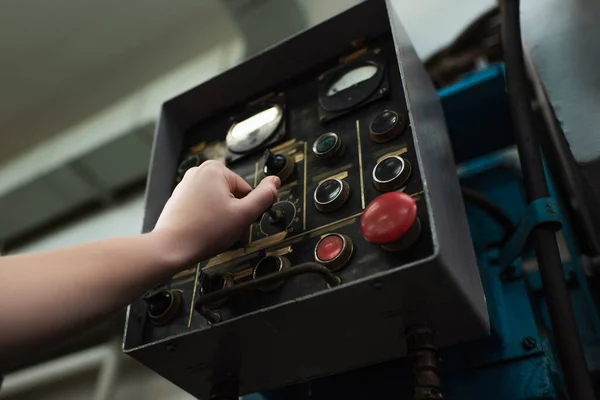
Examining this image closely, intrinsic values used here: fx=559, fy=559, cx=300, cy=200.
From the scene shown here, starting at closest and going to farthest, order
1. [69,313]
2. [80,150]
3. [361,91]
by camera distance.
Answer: [69,313] → [361,91] → [80,150]

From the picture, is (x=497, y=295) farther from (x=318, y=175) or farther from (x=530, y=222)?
(x=318, y=175)

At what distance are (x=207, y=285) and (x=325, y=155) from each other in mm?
230

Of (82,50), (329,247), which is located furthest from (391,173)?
(82,50)

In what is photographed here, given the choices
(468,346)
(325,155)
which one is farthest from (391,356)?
(325,155)

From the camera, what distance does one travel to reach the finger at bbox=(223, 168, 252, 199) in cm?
72

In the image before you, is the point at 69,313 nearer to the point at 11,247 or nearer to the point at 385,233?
the point at 385,233

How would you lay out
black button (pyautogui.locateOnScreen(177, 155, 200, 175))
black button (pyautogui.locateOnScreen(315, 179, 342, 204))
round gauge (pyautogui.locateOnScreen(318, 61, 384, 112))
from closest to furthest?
1. black button (pyautogui.locateOnScreen(315, 179, 342, 204))
2. round gauge (pyautogui.locateOnScreen(318, 61, 384, 112))
3. black button (pyautogui.locateOnScreen(177, 155, 200, 175))

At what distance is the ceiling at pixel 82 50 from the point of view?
1.69 metres

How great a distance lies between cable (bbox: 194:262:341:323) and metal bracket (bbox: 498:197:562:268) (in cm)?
31

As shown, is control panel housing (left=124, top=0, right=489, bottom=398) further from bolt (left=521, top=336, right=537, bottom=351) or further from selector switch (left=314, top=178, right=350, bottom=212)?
bolt (left=521, top=336, right=537, bottom=351)

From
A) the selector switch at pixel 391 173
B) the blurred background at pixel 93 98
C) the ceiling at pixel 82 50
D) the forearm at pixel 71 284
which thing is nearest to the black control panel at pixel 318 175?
the selector switch at pixel 391 173

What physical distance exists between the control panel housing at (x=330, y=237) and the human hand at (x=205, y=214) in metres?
0.06

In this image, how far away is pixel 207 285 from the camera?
71 centimetres

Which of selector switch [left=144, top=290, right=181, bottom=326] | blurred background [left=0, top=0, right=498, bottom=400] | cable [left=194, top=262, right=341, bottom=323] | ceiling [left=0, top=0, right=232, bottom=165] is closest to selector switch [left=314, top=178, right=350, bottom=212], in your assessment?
cable [left=194, top=262, right=341, bottom=323]
